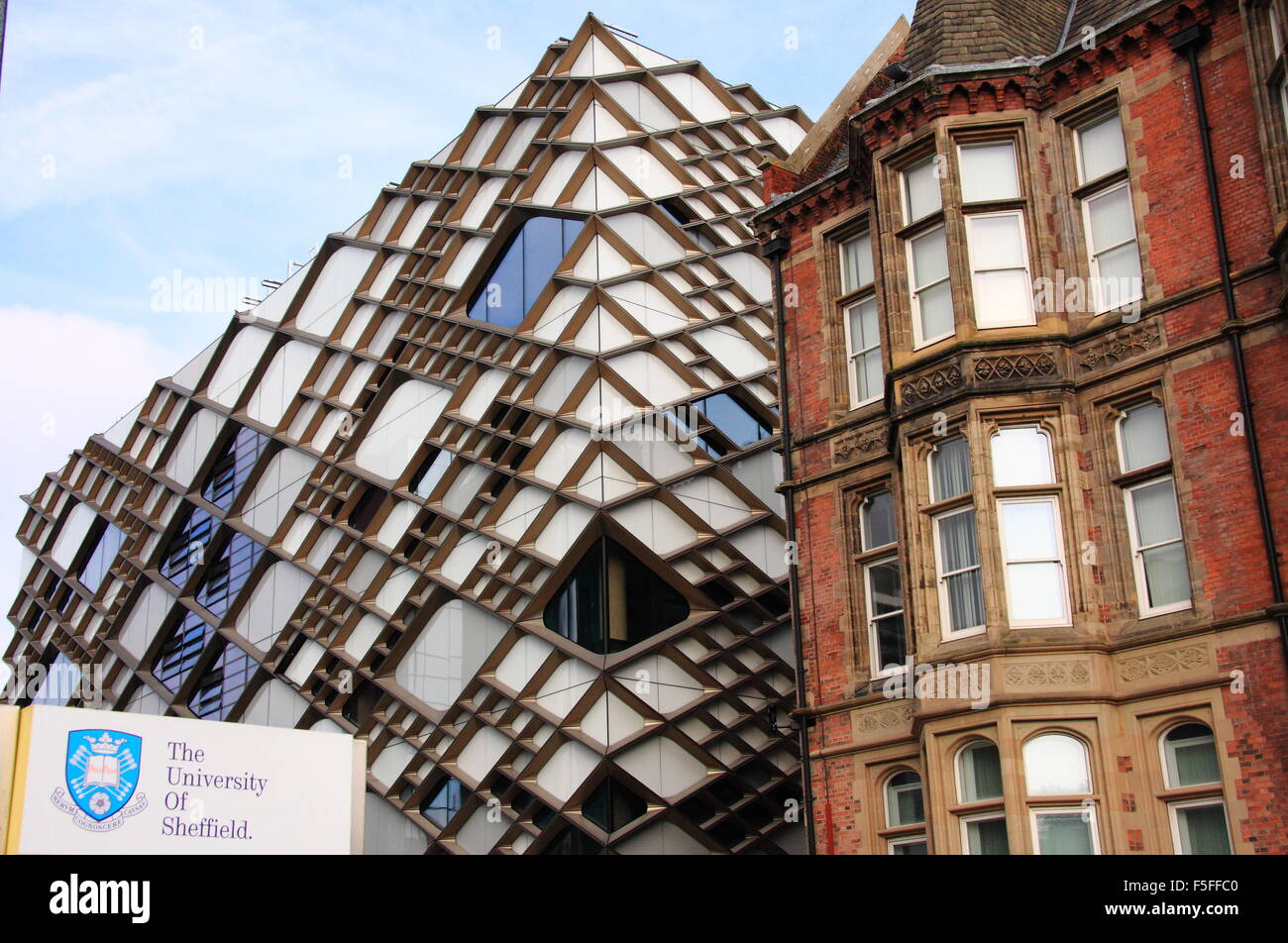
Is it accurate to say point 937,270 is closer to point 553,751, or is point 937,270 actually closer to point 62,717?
point 62,717

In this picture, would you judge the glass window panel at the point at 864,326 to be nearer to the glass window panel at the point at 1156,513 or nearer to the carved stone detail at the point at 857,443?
the carved stone detail at the point at 857,443

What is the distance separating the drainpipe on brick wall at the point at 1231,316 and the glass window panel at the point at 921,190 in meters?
4.07

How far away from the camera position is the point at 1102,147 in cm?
2311

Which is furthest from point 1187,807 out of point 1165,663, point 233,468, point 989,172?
point 233,468

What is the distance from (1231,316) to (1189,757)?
6.17 meters

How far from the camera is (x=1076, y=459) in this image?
21.5 m

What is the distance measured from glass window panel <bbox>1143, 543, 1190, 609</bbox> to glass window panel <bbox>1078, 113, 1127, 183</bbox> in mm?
6197

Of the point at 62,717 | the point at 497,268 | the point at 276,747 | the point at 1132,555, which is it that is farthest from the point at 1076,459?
the point at 497,268

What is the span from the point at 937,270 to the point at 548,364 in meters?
17.4

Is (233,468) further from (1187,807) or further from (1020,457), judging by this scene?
(1187,807)

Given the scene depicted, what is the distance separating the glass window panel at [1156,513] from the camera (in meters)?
20.8

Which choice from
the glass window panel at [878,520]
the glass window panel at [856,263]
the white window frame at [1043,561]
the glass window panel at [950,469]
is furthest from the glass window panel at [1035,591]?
the glass window panel at [856,263]

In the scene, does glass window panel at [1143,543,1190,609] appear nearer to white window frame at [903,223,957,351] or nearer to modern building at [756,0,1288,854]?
modern building at [756,0,1288,854]

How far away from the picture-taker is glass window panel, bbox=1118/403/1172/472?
2125 centimetres
